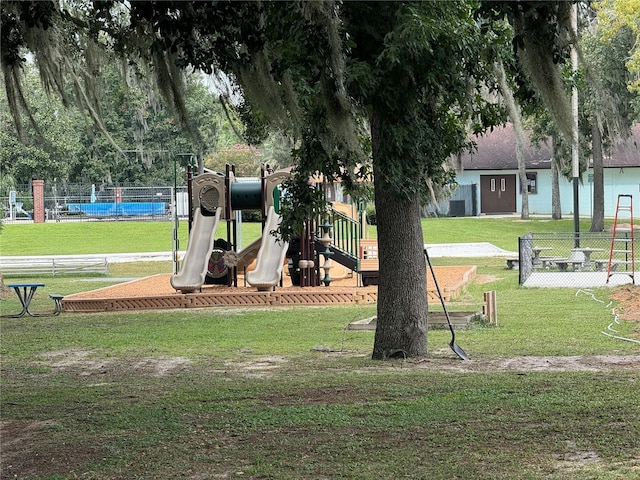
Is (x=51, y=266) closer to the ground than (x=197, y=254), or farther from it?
closer to the ground

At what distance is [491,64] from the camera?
971 centimetres

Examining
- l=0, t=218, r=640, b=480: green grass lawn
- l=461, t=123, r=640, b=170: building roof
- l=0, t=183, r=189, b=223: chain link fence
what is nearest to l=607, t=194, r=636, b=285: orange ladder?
l=0, t=218, r=640, b=480: green grass lawn

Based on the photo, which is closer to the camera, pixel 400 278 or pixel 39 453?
pixel 39 453

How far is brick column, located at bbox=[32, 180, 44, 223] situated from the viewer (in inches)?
1876

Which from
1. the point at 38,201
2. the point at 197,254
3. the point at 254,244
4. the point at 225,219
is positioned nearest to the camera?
the point at 197,254

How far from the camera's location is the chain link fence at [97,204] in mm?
49969

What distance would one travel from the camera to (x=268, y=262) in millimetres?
19141

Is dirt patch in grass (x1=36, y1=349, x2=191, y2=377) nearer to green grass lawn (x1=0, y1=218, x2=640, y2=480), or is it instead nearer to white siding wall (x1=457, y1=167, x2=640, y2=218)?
green grass lawn (x1=0, y1=218, x2=640, y2=480)

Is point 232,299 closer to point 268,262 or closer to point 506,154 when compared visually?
point 268,262

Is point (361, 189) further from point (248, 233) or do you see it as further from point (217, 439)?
point (248, 233)

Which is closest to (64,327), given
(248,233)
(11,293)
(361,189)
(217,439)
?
(361,189)

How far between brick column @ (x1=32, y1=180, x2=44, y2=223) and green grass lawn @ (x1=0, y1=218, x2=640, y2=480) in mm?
34479

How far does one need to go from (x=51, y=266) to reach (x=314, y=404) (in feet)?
70.5

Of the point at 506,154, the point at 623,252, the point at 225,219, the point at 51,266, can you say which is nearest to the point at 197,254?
the point at 225,219
